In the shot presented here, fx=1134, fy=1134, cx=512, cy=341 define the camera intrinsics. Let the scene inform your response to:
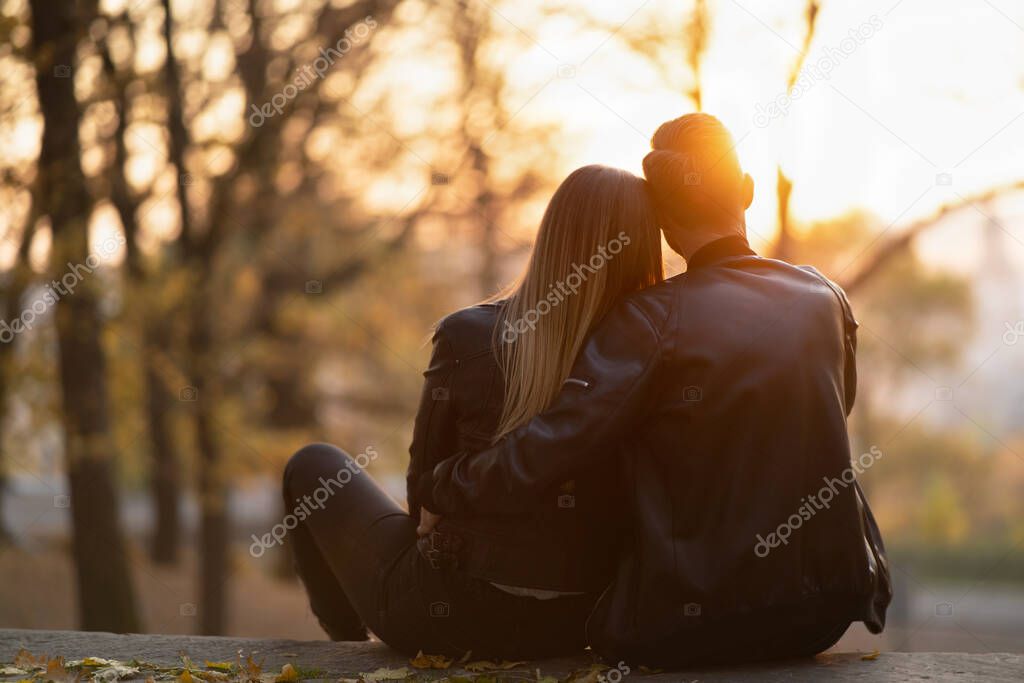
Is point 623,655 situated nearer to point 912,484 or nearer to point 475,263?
point 475,263

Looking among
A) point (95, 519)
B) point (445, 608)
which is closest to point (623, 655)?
point (445, 608)

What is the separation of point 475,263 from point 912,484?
19454mm

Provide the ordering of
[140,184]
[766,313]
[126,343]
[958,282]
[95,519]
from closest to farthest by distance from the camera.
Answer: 1. [766,313]
2. [95,519]
3. [126,343]
4. [140,184]
5. [958,282]

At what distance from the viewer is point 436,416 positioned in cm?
293

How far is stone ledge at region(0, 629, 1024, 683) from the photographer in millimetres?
2844

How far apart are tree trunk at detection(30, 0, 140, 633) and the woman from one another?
5.23 m

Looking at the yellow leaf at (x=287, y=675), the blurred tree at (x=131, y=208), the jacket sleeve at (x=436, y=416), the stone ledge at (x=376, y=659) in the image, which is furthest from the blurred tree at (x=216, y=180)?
the jacket sleeve at (x=436, y=416)

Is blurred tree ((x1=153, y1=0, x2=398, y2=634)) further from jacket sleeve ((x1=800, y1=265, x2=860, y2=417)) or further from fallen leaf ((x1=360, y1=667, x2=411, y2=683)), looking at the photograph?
jacket sleeve ((x1=800, y1=265, x2=860, y2=417))

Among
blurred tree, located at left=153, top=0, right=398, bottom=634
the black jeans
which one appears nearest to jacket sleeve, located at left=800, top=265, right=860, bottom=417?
the black jeans

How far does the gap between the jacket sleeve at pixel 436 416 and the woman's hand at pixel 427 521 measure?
50 millimetres

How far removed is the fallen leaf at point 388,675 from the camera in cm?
299

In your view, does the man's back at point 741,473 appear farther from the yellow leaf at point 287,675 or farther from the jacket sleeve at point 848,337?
the yellow leaf at point 287,675

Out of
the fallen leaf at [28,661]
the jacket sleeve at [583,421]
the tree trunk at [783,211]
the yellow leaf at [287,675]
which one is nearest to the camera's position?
the jacket sleeve at [583,421]

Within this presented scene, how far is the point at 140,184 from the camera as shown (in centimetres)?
1066
